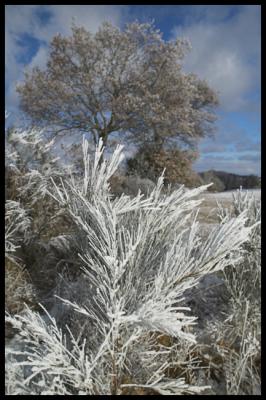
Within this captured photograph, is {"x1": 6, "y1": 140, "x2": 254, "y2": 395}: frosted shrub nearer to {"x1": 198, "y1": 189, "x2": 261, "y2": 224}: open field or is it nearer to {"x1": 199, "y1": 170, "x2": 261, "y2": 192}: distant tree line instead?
{"x1": 198, "y1": 189, "x2": 261, "y2": 224}: open field

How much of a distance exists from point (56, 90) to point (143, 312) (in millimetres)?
10998

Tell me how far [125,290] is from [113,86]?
10.5m

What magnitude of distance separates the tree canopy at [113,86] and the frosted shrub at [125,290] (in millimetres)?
9209

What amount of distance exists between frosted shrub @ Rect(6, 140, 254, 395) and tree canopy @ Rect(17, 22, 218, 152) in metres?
9.21

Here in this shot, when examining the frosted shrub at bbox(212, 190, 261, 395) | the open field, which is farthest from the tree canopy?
the frosted shrub at bbox(212, 190, 261, 395)

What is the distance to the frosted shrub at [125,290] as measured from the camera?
141cm

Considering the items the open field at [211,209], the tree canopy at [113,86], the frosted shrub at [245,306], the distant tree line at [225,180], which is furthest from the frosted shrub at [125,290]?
the distant tree line at [225,180]

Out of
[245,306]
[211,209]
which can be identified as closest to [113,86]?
[211,209]

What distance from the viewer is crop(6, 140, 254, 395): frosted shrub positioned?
4.63ft

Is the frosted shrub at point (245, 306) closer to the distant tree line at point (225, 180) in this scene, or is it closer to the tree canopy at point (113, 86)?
the tree canopy at point (113, 86)
